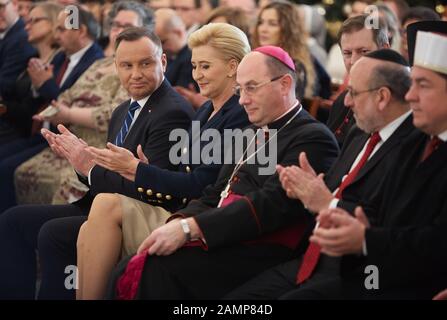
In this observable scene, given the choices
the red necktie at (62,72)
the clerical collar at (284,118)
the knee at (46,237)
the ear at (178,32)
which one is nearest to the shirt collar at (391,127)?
the clerical collar at (284,118)

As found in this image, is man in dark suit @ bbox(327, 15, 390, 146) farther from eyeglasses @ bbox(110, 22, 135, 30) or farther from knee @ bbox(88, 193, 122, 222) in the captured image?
eyeglasses @ bbox(110, 22, 135, 30)

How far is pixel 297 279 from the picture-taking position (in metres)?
4.03

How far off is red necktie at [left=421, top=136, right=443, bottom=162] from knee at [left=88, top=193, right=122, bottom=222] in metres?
1.52

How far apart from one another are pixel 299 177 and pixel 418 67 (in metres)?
0.63

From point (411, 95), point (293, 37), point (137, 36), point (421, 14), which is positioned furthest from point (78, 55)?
point (411, 95)

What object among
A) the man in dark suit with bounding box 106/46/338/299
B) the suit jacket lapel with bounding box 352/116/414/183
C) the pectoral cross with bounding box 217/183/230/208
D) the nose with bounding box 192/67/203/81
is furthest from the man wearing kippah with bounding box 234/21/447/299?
the nose with bounding box 192/67/203/81

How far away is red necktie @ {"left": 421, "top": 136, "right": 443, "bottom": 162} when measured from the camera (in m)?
3.68

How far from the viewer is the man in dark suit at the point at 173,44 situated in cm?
714

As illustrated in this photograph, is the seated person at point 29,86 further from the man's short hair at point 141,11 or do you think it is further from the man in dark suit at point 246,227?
the man in dark suit at point 246,227

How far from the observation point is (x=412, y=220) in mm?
3641

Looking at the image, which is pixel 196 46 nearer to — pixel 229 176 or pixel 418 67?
pixel 229 176

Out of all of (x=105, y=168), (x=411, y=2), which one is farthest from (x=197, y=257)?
(x=411, y=2)
